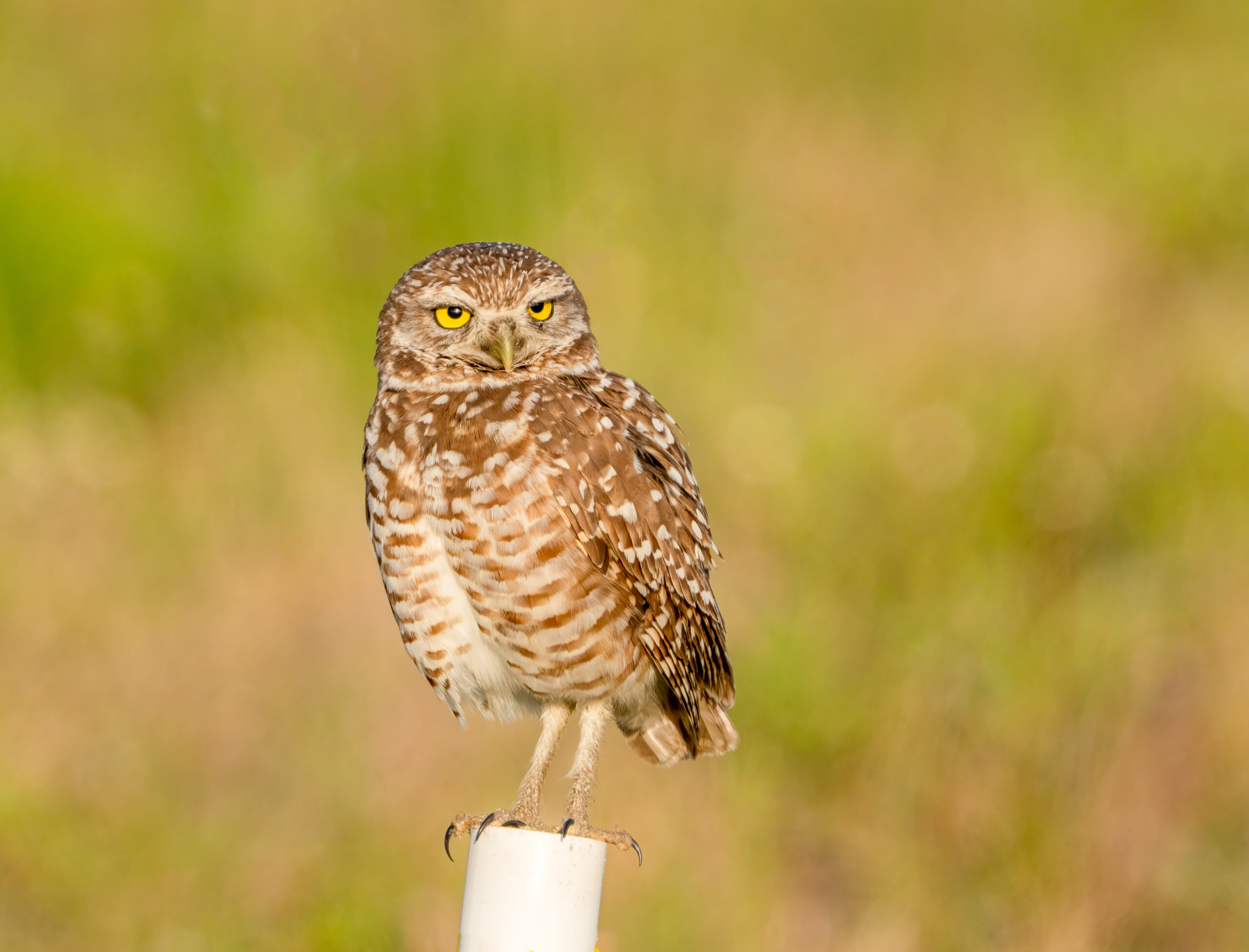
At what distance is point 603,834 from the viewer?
9.59 ft

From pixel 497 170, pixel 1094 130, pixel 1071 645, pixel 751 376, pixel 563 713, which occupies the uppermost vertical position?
pixel 1094 130

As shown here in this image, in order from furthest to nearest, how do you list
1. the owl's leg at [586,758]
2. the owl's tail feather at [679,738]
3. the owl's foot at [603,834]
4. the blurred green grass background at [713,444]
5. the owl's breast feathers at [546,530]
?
1. the blurred green grass background at [713,444]
2. the owl's tail feather at [679,738]
3. the owl's leg at [586,758]
4. the owl's breast feathers at [546,530]
5. the owl's foot at [603,834]

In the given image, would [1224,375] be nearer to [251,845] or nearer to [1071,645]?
[1071,645]

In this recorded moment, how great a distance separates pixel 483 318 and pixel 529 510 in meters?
0.47

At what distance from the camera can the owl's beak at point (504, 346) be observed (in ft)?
10.1

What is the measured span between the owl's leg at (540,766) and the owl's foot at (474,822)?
1.4 inches

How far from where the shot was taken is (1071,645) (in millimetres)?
6727

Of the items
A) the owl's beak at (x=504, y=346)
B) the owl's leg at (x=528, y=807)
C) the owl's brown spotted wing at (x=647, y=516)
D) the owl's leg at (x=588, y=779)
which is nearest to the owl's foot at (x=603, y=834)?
the owl's leg at (x=588, y=779)

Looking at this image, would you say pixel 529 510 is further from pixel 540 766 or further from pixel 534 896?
pixel 534 896

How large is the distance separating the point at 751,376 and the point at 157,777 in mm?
4122

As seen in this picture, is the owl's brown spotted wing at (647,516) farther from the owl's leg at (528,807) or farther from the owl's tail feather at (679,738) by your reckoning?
the owl's leg at (528,807)

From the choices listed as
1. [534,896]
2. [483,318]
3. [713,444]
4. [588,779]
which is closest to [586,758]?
[588,779]

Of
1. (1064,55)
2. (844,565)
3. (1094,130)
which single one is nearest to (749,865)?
(844,565)

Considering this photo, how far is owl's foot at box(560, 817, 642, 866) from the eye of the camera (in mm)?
2826
